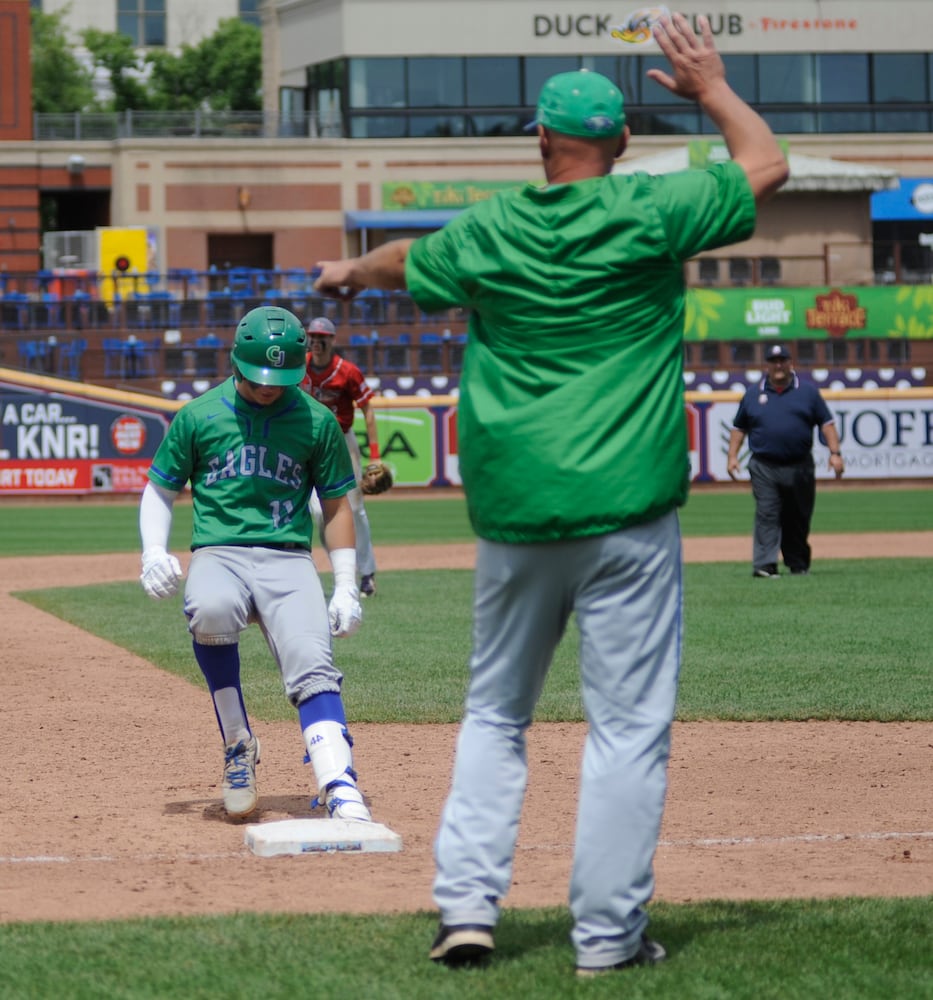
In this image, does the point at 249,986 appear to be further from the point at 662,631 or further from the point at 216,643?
the point at 216,643

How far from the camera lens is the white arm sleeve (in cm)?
589

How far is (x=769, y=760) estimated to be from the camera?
729 cm

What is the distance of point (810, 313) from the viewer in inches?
1506

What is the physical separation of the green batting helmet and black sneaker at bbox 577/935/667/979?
7.85 ft

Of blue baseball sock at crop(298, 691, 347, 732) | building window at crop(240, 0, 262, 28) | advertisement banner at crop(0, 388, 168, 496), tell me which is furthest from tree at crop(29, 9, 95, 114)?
blue baseball sock at crop(298, 691, 347, 732)

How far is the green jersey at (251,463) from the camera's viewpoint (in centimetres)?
581

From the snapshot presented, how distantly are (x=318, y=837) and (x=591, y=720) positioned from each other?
1701mm

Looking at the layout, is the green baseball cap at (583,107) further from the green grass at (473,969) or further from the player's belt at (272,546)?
→ the player's belt at (272,546)

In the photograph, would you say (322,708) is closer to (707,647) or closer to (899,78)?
(707,647)

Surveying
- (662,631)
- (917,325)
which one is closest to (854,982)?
(662,631)

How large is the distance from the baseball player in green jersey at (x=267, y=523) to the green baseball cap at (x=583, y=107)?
6.09 ft

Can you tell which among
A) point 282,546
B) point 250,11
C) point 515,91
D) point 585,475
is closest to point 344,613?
point 282,546

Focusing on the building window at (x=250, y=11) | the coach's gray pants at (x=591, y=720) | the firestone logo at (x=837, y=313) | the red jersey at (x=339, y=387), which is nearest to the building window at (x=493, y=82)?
the firestone logo at (x=837, y=313)

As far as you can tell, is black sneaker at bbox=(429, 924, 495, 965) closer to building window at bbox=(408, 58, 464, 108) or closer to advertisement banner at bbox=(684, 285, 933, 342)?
advertisement banner at bbox=(684, 285, 933, 342)
